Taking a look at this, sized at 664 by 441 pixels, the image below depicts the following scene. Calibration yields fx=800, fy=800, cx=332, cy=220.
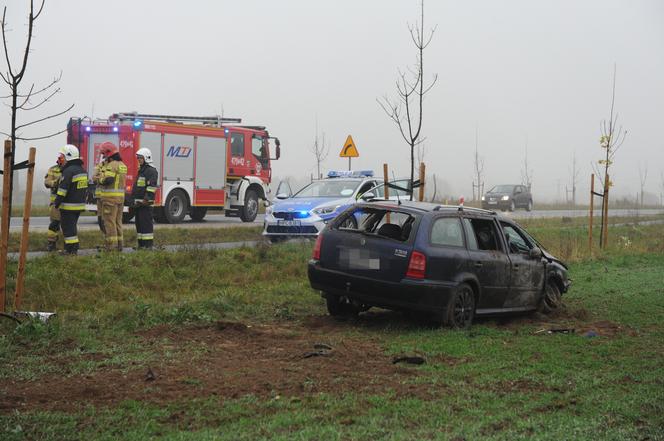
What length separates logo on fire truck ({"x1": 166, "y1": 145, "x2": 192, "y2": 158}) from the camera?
24.3 meters

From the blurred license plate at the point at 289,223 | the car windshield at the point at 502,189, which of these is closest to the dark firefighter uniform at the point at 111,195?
the blurred license plate at the point at 289,223

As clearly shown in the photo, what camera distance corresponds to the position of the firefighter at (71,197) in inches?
509

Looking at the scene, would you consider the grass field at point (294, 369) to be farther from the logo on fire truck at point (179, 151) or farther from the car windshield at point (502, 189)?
the car windshield at point (502, 189)

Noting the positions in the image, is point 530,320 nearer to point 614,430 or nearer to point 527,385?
point 527,385

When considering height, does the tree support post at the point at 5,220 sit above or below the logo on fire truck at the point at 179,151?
below

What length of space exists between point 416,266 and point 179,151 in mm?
17270

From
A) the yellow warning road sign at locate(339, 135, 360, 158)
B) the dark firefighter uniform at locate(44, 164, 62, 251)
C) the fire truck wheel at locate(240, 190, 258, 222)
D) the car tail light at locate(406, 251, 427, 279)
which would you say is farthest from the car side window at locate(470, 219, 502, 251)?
the fire truck wheel at locate(240, 190, 258, 222)

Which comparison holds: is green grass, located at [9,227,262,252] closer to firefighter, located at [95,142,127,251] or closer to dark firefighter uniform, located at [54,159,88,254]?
firefighter, located at [95,142,127,251]

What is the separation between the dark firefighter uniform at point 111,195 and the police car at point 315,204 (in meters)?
4.03

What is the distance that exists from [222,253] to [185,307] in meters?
5.25

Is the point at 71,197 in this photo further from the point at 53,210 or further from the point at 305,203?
the point at 305,203

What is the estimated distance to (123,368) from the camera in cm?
649

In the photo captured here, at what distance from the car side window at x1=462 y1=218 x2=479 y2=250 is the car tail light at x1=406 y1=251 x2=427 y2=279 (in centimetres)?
88

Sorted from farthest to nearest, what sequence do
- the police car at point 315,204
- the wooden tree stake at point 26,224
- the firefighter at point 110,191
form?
the police car at point 315,204, the firefighter at point 110,191, the wooden tree stake at point 26,224
